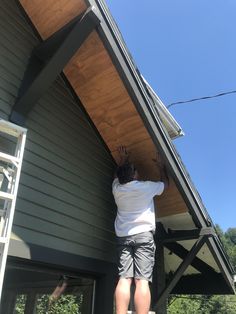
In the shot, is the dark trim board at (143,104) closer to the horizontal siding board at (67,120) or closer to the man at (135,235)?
the man at (135,235)

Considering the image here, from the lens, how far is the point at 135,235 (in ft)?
11.6

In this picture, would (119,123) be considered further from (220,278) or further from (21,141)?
(220,278)

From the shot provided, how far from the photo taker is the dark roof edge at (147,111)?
10.9 feet

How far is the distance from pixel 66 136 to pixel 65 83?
0.59 meters

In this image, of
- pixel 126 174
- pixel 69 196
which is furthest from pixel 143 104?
pixel 69 196

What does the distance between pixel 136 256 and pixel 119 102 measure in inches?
57.7

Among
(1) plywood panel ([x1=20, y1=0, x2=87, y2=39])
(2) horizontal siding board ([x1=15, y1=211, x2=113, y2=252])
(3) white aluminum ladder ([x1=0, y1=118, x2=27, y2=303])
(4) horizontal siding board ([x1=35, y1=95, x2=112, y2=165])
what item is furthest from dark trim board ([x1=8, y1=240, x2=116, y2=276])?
(1) plywood panel ([x1=20, y1=0, x2=87, y2=39])

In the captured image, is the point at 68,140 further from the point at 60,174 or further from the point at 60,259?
the point at 60,259

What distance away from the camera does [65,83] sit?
415 cm

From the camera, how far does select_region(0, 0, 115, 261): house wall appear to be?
134 inches

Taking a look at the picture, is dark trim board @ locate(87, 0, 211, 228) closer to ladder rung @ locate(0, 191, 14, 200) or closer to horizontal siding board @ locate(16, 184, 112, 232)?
horizontal siding board @ locate(16, 184, 112, 232)

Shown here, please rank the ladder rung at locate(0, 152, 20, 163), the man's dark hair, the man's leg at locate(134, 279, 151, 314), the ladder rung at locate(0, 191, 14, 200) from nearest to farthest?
the ladder rung at locate(0, 191, 14, 200)
the ladder rung at locate(0, 152, 20, 163)
the man's leg at locate(134, 279, 151, 314)
the man's dark hair

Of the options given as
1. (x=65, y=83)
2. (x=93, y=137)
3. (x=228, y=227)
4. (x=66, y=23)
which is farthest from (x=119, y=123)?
(x=228, y=227)

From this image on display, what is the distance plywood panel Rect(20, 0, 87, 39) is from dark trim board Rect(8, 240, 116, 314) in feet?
6.60
